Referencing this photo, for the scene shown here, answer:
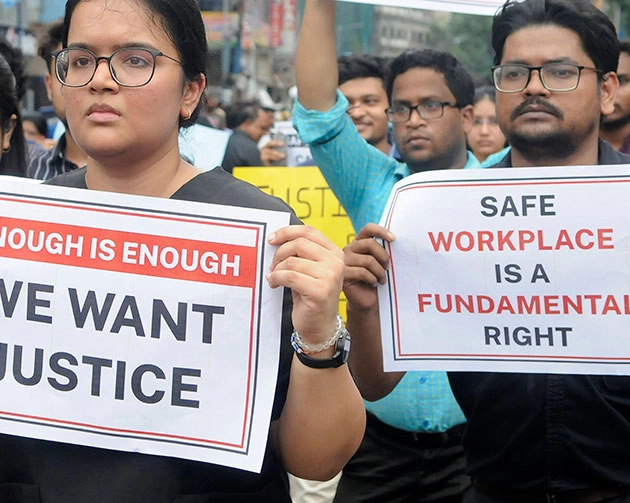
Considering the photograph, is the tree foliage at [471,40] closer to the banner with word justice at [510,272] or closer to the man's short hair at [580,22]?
the man's short hair at [580,22]

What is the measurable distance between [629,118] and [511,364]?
3.20 metres

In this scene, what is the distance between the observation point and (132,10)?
6.98 feet

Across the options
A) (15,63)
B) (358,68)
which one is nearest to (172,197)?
(15,63)

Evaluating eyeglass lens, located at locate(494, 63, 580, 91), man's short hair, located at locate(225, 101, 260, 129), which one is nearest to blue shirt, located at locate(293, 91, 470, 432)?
eyeglass lens, located at locate(494, 63, 580, 91)

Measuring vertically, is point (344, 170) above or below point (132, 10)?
below

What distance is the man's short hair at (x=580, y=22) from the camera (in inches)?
119

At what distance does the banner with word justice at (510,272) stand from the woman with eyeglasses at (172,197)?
1.75ft

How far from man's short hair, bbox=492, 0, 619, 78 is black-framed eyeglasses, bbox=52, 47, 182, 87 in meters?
1.32

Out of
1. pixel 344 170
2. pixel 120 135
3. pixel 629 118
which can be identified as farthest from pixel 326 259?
pixel 629 118

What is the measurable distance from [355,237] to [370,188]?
4.03 ft

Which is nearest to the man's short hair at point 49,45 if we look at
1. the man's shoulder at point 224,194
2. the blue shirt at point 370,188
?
the blue shirt at point 370,188

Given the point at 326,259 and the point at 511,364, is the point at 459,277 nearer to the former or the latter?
the point at 511,364

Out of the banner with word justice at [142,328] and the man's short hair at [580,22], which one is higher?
the man's short hair at [580,22]

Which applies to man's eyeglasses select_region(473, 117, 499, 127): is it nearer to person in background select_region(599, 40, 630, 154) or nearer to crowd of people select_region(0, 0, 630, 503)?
person in background select_region(599, 40, 630, 154)
